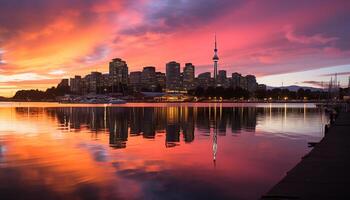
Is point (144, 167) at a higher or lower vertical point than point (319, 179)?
lower

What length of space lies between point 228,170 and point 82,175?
6.54 meters

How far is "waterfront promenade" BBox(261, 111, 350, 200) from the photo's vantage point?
9.76m

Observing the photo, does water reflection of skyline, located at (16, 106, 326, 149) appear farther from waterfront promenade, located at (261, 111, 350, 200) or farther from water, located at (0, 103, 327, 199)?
waterfront promenade, located at (261, 111, 350, 200)

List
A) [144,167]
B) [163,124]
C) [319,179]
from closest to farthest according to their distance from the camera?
[319,179] < [144,167] < [163,124]

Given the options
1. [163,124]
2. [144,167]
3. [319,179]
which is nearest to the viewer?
[319,179]

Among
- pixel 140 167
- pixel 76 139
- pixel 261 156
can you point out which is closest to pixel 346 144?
pixel 261 156

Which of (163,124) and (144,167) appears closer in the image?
(144,167)

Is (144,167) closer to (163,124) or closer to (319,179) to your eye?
(319,179)

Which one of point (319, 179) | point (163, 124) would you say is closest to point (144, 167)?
point (319, 179)

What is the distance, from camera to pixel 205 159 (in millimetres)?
19406

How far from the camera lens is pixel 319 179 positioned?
11.6 meters

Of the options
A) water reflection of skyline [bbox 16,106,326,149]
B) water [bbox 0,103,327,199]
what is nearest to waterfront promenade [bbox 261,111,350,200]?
water [bbox 0,103,327,199]

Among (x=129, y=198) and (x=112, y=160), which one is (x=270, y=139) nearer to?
(x=112, y=160)

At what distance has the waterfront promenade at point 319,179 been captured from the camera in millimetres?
9758
